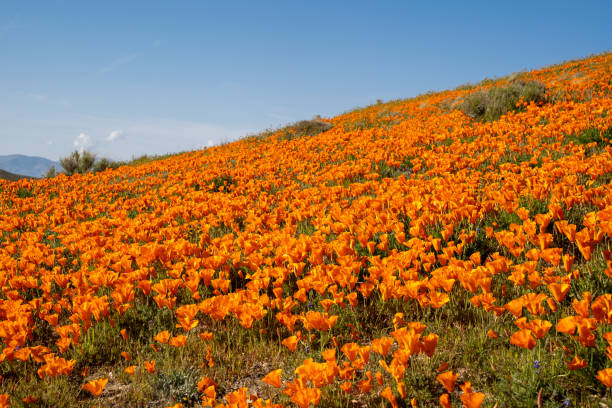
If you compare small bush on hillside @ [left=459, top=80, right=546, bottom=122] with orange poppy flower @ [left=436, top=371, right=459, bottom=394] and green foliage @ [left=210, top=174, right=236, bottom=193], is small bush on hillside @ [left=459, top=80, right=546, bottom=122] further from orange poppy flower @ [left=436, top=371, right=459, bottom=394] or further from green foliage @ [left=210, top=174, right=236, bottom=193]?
orange poppy flower @ [left=436, top=371, right=459, bottom=394]

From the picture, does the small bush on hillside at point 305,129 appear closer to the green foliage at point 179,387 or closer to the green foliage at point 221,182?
the green foliage at point 221,182

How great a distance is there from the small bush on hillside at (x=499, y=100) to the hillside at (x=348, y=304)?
4928 millimetres

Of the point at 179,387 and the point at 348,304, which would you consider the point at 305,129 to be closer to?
the point at 348,304

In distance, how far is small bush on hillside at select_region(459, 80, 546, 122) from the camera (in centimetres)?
1160

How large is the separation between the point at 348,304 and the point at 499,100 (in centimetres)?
1111

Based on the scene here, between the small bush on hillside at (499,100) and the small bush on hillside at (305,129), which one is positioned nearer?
the small bush on hillside at (499,100)

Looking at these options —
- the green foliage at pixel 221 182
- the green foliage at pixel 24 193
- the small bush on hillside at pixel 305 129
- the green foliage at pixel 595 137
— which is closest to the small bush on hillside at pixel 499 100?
the green foliage at pixel 595 137

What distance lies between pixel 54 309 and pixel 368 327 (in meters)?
3.12

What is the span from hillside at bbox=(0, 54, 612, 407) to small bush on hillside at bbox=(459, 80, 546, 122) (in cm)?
493

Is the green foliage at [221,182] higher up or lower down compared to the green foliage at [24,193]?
lower down

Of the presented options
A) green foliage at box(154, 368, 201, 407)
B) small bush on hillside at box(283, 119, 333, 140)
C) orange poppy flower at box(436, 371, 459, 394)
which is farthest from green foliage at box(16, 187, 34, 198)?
orange poppy flower at box(436, 371, 459, 394)

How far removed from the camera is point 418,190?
5.23m

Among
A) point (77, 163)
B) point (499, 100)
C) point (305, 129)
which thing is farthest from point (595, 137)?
point (77, 163)

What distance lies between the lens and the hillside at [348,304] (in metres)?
2.14
